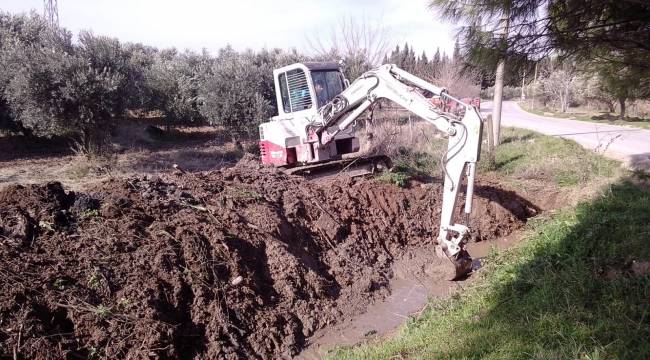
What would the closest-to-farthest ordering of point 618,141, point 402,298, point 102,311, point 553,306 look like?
point 553,306, point 102,311, point 402,298, point 618,141

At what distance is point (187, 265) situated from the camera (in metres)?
5.48

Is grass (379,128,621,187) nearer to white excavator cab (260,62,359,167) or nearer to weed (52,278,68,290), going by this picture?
white excavator cab (260,62,359,167)

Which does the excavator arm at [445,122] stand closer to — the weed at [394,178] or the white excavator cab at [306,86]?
the white excavator cab at [306,86]

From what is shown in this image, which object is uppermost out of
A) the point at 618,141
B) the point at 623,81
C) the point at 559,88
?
the point at 559,88

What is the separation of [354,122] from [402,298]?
3401mm

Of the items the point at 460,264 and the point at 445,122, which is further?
the point at 445,122

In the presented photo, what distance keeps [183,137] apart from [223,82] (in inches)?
171

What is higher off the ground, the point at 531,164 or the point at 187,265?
the point at 531,164

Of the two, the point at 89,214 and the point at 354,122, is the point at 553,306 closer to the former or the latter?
the point at 354,122

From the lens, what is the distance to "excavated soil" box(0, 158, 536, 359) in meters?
4.47

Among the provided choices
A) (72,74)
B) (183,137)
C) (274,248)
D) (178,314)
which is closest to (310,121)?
(274,248)

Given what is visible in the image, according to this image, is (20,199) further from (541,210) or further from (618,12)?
(541,210)

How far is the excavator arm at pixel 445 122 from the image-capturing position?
19.7 ft

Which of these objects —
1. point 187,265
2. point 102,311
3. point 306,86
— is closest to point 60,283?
point 102,311
